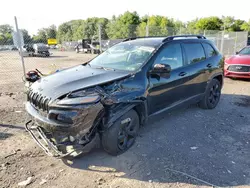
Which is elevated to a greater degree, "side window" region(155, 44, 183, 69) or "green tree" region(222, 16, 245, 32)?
"green tree" region(222, 16, 245, 32)

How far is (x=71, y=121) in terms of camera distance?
8.50 ft

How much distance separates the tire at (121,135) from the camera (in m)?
2.98

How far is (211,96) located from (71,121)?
4.13m

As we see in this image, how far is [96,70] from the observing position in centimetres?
370

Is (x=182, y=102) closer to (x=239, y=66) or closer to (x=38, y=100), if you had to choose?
(x=38, y=100)

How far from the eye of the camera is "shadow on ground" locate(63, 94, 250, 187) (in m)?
2.81

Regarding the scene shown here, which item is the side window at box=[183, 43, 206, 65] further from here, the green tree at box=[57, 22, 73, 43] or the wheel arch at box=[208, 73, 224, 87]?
Answer: the green tree at box=[57, 22, 73, 43]

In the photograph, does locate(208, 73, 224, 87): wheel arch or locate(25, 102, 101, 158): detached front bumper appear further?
locate(208, 73, 224, 87): wheel arch

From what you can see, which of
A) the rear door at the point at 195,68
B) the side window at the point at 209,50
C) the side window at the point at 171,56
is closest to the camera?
the side window at the point at 171,56

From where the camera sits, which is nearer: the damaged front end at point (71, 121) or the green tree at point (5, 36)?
the damaged front end at point (71, 121)

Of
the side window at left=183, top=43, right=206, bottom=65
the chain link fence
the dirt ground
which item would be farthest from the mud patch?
the chain link fence

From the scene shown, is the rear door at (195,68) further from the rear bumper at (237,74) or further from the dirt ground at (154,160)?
the rear bumper at (237,74)

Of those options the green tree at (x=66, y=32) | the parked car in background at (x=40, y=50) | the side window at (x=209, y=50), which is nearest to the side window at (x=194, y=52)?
the side window at (x=209, y=50)

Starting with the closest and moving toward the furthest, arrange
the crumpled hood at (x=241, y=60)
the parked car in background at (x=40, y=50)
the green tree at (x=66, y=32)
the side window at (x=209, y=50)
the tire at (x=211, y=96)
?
1. the side window at (x=209, y=50)
2. the tire at (x=211, y=96)
3. the crumpled hood at (x=241, y=60)
4. the parked car in background at (x=40, y=50)
5. the green tree at (x=66, y=32)
